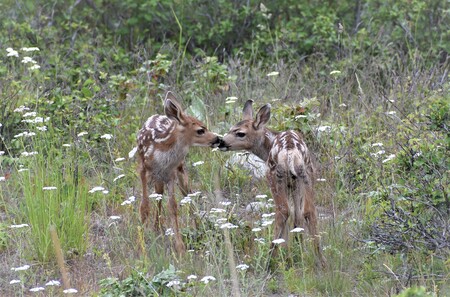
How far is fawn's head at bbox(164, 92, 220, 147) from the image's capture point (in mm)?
9844

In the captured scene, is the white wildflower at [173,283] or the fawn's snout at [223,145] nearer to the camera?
the white wildflower at [173,283]

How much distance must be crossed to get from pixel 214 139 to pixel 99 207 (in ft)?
4.43

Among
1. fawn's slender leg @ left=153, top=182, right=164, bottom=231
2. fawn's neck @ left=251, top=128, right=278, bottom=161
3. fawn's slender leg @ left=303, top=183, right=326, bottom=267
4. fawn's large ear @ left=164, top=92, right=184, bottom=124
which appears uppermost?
fawn's large ear @ left=164, top=92, right=184, bottom=124

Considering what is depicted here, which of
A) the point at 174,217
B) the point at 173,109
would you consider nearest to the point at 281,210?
the point at 174,217

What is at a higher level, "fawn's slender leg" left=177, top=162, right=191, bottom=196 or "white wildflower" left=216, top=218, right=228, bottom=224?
"white wildflower" left=216, top=218, right=228, bottom=224

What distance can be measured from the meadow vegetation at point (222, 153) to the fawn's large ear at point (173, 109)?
78 cm

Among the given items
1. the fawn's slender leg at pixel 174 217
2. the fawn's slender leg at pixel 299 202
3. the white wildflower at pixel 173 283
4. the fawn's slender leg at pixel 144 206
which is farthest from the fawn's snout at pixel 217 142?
the white wildflower at pixel 173 283

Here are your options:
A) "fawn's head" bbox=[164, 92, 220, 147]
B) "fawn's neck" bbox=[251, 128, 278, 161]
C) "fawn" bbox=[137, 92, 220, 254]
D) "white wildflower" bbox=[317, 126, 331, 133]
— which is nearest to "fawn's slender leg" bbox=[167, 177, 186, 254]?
"fawn" bbox=[137, 92, 220, 254]

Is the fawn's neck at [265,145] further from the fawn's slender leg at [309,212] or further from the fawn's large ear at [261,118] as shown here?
the fawn's slender leg at [309,212]

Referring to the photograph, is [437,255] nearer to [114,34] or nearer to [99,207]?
[99,207]

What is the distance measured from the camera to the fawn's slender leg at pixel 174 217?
350 inches

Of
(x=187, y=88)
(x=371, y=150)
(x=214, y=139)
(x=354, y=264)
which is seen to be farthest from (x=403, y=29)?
(x=354, y=264)

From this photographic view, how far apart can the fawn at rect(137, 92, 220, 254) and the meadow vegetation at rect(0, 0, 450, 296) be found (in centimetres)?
34

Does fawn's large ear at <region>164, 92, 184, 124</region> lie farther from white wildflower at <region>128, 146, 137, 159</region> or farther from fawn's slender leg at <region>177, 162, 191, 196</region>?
white wildflower at <region>128, 146, 137, 159</region>
